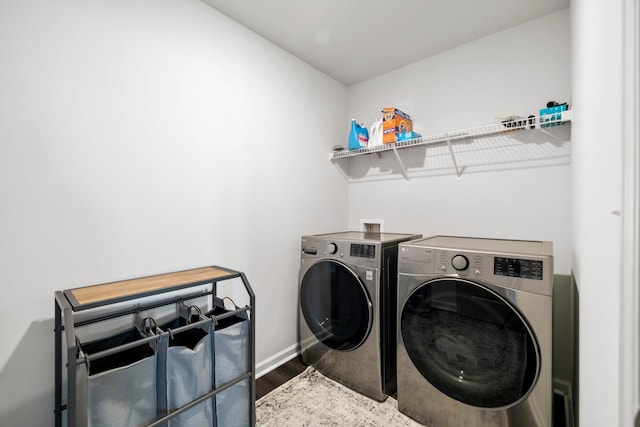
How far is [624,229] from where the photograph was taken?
1.46 ft

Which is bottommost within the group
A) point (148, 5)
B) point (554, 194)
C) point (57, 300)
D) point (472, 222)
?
point (57, 300)

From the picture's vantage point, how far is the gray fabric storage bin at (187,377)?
3.81 feet

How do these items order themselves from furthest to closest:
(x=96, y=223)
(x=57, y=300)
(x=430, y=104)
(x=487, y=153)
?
(x=430, y=104)
(x=487, y=153)
(x=96, y=223)
(x=57, y=300)

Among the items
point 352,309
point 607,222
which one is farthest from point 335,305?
point 607,222

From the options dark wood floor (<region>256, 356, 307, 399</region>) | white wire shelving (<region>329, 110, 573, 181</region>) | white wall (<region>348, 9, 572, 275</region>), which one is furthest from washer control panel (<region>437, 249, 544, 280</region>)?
dark wood floor (<region>256, 356, 307, 399</region>)

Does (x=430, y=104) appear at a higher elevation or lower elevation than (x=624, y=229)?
higher

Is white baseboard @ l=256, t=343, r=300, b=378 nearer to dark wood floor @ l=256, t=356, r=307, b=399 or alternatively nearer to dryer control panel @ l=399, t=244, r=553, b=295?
dark wood floor @ l=256, t=356, r=307, b=399

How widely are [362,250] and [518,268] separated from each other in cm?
81

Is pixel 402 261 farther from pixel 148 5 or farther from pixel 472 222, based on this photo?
pixel 148 5

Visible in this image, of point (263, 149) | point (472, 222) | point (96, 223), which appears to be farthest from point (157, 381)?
point (472, 222)

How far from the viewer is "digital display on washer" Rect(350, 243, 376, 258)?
5.69 ft

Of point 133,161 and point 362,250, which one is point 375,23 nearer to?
point 362,250

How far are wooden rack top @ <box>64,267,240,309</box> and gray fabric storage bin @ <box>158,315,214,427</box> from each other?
0.20m

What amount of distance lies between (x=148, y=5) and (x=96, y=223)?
115cm
